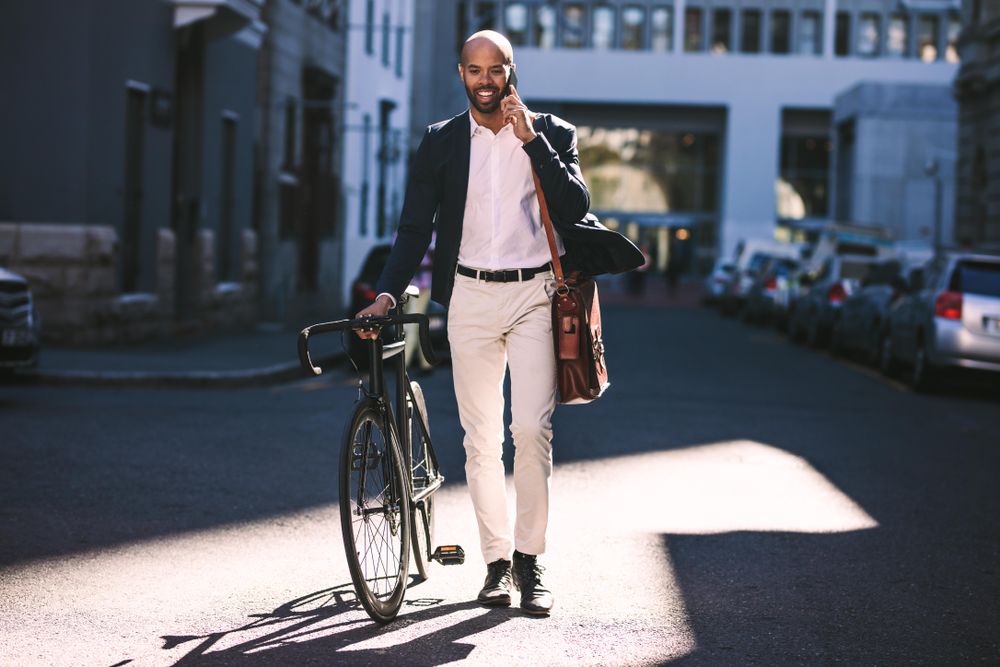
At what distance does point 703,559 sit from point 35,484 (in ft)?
11.6

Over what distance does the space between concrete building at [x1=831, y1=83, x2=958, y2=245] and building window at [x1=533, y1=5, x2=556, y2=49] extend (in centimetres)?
1591

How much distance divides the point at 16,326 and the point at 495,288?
7.20 metres

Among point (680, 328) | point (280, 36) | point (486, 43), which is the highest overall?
point (280, 36)

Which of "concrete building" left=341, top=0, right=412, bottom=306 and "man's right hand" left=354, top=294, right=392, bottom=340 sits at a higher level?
"concrete building" left=341, top=0, right=412, bottom=306

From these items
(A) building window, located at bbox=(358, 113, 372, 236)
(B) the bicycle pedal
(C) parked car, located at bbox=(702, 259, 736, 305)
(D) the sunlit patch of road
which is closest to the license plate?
(D) the sunlit patch of road

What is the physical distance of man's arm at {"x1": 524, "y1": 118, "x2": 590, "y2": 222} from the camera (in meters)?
5.45

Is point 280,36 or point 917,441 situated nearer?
point 917,441

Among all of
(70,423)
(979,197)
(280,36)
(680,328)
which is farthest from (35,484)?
(979,197)

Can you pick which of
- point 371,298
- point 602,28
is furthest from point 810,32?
point 371,298

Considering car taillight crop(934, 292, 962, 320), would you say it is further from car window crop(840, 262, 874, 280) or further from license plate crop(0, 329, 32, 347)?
license plate crop(0, 329, 32, 347)

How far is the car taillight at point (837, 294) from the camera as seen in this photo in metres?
23.9

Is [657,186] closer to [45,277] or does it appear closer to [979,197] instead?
[979,197]

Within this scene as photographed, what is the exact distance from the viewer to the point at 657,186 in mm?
70875

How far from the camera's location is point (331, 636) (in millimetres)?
5297
